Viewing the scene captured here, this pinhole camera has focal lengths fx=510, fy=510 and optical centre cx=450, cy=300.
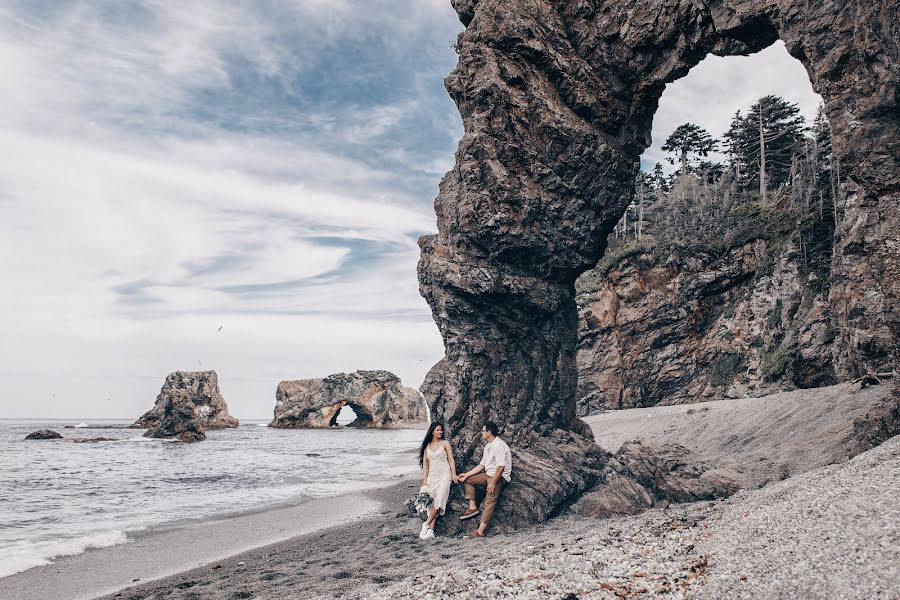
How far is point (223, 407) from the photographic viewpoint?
8138 cm

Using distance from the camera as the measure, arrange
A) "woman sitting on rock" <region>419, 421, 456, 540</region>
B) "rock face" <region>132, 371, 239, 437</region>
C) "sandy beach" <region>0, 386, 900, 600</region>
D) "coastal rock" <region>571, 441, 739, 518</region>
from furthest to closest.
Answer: "rock face" <region>132, 371, 239, 437</region> < "woman sitting on rock" <region>419, 421, 456, 540</region> < "coastal rock" <region>571, 441, 739, 518</region> < "sandy beach" <region>0, 386, 900, 600</region>

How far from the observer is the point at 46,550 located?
10.6 meters

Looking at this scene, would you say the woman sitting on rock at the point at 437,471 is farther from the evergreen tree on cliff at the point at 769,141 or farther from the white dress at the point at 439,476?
the evergreen tree on cliff at the point at 769,141

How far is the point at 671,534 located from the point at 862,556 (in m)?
2.45

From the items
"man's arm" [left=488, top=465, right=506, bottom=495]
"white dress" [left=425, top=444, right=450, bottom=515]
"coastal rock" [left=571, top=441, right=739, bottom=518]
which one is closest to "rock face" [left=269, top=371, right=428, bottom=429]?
"white dress" [left=425, top=444, right=450, bottom=515]

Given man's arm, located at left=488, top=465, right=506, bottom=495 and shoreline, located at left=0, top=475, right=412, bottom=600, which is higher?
man's arm, located at left=488, top=465, right=506, bottom=495

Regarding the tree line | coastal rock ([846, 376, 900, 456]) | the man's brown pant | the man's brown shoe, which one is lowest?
the man's brown shoe

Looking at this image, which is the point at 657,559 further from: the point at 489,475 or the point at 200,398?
the point at 200,398

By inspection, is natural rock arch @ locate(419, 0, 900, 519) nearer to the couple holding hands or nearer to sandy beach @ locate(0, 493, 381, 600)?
the couple holding hands

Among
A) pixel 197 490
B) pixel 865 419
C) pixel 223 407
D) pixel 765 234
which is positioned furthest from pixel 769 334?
pixel 223 407

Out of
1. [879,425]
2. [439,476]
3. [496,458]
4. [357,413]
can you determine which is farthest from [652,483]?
[357,413]

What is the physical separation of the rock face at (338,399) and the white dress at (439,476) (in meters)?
76.3

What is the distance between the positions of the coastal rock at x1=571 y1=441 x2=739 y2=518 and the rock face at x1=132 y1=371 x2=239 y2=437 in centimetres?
6674

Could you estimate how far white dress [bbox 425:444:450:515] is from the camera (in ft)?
33.1
